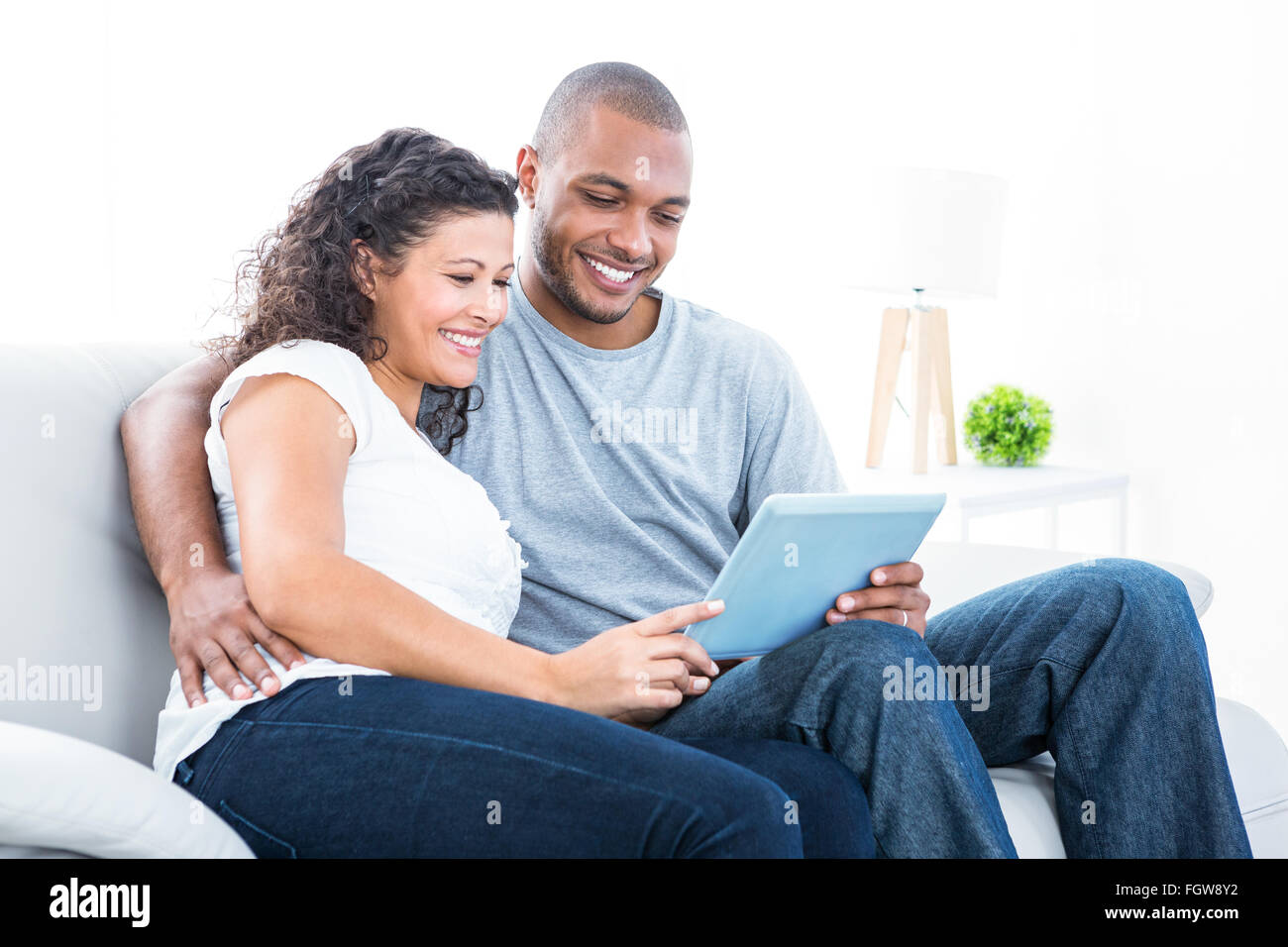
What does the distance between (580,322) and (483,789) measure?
763 mm

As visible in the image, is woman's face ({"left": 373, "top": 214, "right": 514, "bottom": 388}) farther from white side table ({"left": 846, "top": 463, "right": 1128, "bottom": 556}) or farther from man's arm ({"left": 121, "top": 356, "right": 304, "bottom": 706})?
white side table ({"left": 846, "top": 463, "right": 1128, "bottom": 556})

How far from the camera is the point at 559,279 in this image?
4.93ft

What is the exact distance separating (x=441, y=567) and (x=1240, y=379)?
2.03 m

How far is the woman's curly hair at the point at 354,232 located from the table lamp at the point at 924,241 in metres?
1.36

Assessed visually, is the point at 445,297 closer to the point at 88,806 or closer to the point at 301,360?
the point at 301,360

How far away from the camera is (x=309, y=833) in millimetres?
901

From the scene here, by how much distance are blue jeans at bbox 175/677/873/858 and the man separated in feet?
0.27

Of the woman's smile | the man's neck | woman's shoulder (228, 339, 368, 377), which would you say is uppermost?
the man's neck

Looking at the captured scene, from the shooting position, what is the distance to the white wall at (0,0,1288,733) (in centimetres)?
242

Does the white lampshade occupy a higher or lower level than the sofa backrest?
higher

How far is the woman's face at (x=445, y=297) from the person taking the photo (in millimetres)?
1215

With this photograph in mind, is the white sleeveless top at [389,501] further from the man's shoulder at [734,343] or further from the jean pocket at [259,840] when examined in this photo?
the man's shoulder at [734,343]

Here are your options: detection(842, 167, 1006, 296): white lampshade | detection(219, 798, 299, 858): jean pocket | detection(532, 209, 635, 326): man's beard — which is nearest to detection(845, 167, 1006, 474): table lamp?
detection(842, 167, 1006, 296): white lampshade
